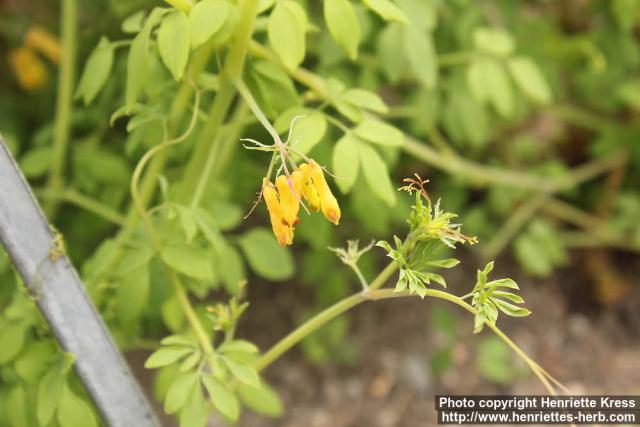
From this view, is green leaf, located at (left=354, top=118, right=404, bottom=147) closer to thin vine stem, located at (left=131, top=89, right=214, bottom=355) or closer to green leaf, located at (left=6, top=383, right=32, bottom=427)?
thin vine stem, located at (left=131, top=89, right=214, bottom=355)

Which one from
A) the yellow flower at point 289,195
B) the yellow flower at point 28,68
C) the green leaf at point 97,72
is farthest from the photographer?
the yellow flower at point 28,68

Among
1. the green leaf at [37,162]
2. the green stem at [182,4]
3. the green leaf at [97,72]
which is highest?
the green stem at [182,4]

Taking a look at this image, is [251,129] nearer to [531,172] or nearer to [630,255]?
[531,172]

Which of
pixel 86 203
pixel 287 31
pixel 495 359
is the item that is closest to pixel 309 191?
pixel 287 31

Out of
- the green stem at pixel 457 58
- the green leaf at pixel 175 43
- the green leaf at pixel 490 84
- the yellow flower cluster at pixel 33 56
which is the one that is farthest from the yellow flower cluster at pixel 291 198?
the yellow flower cluster at pixel 33 56

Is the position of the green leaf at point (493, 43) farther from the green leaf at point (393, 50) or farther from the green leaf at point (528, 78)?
the green leaf at point (393, 50)

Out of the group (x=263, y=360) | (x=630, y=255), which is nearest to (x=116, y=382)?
(x=263, y=360)

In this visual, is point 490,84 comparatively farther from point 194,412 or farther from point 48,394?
point 48,394
